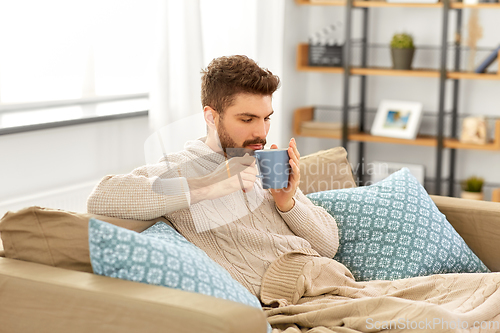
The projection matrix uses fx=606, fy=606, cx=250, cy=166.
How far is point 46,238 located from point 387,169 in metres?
2.87

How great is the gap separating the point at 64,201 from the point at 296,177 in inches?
53.4

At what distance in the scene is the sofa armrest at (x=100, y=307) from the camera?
3.34 ft

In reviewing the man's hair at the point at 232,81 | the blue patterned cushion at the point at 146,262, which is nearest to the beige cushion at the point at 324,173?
the man's hair at the point at 232,81

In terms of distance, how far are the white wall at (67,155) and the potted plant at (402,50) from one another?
5.24 ft

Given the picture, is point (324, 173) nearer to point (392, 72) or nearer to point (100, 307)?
point (100, 307)

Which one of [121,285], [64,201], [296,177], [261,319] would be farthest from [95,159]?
[261,319]

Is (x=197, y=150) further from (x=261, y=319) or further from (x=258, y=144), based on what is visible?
(x=261, y=319)

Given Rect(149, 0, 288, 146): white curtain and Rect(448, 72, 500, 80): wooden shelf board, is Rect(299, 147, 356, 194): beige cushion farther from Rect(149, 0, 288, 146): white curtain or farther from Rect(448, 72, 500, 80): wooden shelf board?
Rect(448, 72, 500, 80): wooden shelf board

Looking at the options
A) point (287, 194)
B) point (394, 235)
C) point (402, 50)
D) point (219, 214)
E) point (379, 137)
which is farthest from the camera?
point (379, 137)

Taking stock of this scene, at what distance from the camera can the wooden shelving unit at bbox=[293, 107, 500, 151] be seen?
3447 millimetres

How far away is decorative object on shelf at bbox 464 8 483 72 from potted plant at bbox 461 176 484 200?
65 cm

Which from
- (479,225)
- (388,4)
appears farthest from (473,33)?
(479,225)

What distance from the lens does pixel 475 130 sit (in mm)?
3498

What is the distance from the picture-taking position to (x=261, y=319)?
3.41 ft
